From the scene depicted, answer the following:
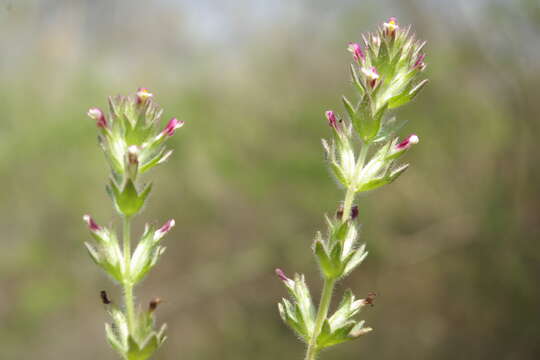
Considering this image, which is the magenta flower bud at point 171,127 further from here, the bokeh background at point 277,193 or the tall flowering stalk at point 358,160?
the bokeh background at point 277,193

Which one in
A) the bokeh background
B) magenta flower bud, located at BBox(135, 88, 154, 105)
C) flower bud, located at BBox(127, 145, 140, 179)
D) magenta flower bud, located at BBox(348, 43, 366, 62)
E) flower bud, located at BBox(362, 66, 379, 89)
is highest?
the bokeh background

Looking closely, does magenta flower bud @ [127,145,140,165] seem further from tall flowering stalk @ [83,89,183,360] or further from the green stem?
the green stem

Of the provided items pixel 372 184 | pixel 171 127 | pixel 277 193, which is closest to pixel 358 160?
pixel 372 184

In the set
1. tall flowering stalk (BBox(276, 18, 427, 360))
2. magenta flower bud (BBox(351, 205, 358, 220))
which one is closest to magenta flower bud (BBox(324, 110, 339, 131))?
tall flowering stalk (BBox(276, 18, 427, 360))

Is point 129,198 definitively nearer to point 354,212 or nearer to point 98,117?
point 98,117

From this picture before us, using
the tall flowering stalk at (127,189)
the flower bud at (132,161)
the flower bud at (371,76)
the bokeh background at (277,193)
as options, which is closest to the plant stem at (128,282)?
the tall flowering stalk at (127,189)

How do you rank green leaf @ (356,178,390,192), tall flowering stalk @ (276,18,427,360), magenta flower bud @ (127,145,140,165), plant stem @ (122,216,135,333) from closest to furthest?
1. plant stem @ (122,216,135,333)
2. magenta flower bud @ (127,145,140,165)
3. tall flowering stalk @ (276,18,427,360)
4. green leaf @ (356,178,390,192)

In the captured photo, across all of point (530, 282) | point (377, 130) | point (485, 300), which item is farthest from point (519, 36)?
point (377, 130)
